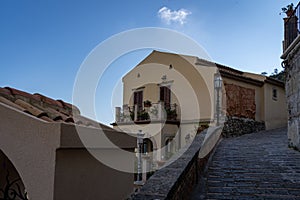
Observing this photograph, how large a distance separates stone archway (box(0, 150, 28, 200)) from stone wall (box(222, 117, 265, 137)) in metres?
12.0

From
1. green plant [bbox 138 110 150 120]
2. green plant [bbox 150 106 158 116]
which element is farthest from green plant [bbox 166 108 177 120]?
green plant [bbox 138 110 150 120]

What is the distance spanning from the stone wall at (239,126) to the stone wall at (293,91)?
5.42 m

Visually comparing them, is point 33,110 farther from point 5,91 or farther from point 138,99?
point 138,99

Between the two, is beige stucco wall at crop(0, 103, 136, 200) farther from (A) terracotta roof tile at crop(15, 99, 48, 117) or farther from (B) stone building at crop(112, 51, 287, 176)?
(B) stone building at crop(112, 51, 287, 176)

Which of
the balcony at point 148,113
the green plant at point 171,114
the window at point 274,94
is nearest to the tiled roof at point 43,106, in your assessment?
the balcony at point 148,113

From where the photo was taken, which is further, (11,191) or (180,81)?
(180,81)

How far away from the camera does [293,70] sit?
812 centimetres

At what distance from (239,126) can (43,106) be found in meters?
14.0

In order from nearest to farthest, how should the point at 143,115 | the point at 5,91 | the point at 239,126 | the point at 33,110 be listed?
the point at 33,110
the point at 5,91
the point at 239,126
the point at 143,115

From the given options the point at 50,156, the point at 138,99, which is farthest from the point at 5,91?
the point at 138,99

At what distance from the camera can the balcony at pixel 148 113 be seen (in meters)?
16.2

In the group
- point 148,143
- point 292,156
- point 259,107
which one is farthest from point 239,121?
point 292,156

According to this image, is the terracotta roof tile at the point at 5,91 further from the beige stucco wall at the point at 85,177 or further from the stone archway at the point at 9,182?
the beige stucco wall at the point at 85,177

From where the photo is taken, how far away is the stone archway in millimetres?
2682
